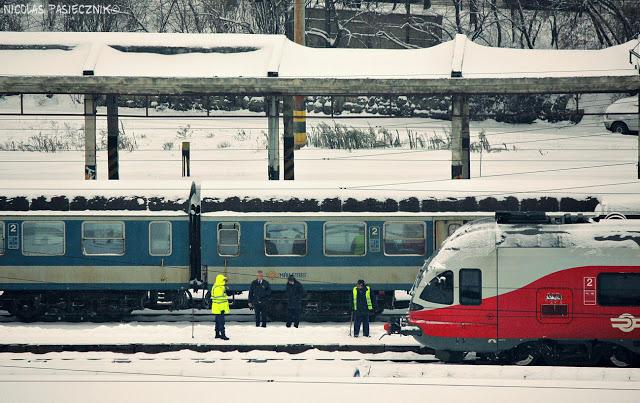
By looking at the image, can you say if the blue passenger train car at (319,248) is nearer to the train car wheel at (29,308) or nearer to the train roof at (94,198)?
the train roof at (94,198)

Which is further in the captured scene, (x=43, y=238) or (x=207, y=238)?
(x=43, y=238)

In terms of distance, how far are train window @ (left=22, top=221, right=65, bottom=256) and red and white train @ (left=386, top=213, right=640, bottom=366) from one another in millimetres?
9933

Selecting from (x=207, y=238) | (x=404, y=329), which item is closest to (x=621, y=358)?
(x=404, y=329)

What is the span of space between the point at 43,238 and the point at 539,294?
12.6 metres

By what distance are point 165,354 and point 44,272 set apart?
19.7ft

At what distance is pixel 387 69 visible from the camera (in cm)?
2961

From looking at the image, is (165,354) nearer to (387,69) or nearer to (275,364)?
(275,364)

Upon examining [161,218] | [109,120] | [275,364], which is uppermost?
[109,120]

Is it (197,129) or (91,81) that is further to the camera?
(197,129)

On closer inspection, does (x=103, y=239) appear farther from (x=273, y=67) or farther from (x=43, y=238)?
(x=273, y=67)

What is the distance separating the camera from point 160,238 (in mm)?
25906

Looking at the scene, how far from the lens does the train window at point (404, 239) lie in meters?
25.8

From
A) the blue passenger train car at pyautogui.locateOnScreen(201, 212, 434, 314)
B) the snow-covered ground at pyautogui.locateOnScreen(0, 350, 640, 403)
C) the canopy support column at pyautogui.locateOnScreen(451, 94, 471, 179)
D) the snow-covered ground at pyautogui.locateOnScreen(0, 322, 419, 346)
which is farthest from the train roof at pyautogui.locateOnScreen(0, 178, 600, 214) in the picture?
the snow-covered ground at pyautogui.locateOnScreen(0, 350, 640, 403)

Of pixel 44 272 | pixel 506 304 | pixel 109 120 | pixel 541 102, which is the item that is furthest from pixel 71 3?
pixel 506 304
